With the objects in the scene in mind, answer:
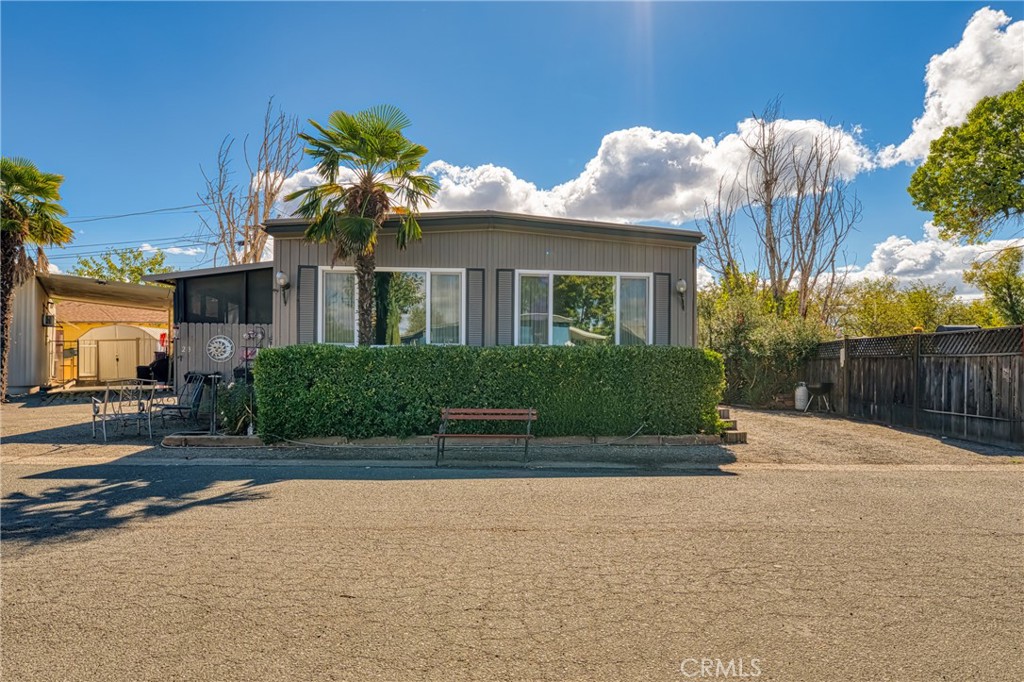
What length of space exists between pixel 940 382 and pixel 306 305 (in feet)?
40.2

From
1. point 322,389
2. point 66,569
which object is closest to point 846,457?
point 322,389

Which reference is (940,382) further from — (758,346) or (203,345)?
(203,345)

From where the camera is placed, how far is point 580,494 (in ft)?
21.0

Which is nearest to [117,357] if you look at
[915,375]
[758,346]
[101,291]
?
[101,291]

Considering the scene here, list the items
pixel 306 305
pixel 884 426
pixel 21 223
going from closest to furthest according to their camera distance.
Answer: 1. pixel 306 305
2. pixel 884 426
3. pixel 21 223

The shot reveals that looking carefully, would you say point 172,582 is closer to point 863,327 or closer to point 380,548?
point 380,548

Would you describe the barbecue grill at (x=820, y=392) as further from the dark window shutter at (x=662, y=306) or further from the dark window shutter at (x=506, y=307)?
the dark window shutter at (x=506, y=307)

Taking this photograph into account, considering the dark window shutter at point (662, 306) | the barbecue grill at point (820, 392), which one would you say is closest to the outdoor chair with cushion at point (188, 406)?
the dark window shutter at point (662, 306)

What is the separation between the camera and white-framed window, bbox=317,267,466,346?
36.0ft

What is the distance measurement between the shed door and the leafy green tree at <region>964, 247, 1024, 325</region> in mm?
30652

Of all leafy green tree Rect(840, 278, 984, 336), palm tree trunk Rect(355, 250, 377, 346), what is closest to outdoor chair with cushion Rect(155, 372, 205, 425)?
palm tree trunk Rect(355, 250, 377, 346)

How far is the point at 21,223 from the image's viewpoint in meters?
16.4

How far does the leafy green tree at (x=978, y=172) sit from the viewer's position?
1834 cm

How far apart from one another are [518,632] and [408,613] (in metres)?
0.69
